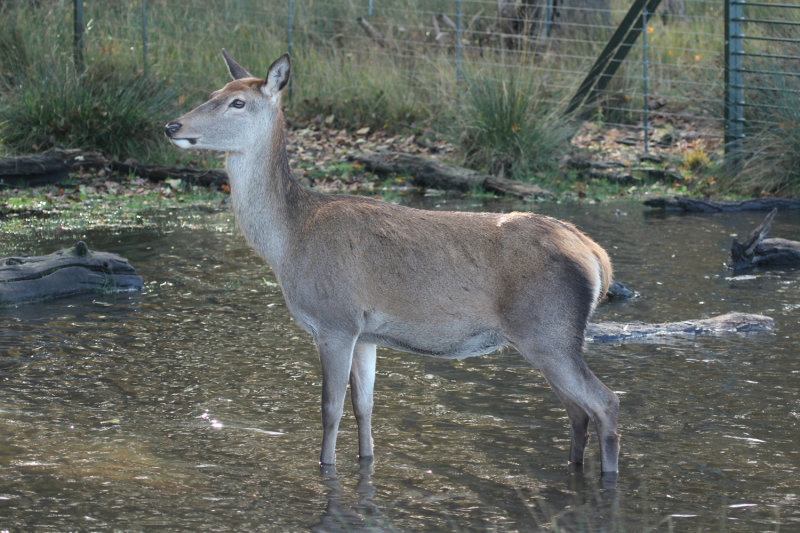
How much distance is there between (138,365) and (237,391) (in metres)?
0.95

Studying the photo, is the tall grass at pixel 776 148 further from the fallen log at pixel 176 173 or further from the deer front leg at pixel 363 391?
the deer front leg at pixel 363 391

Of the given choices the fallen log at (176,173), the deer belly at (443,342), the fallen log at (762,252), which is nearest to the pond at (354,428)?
the deer belly at (443,342)

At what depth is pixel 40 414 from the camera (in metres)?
6.53

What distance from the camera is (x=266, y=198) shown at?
620 cm

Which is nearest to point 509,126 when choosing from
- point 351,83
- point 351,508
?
point 351,83

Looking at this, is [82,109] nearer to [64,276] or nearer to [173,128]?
[64,276]

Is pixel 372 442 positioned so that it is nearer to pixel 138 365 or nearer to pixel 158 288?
pixel 138 365

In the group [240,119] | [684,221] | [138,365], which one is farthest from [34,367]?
[684,221]

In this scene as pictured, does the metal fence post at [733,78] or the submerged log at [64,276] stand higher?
the metal fence post at [733,78]

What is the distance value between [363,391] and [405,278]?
71 centimetres

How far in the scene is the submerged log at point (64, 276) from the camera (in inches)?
369

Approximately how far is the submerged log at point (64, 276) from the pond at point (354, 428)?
0.72ft

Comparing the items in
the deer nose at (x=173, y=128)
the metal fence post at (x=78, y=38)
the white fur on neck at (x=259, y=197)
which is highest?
the metal fence post at (x=78, y=38)

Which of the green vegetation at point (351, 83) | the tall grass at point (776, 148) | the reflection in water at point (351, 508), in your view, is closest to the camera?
the reflection in water at point (351, 508)
